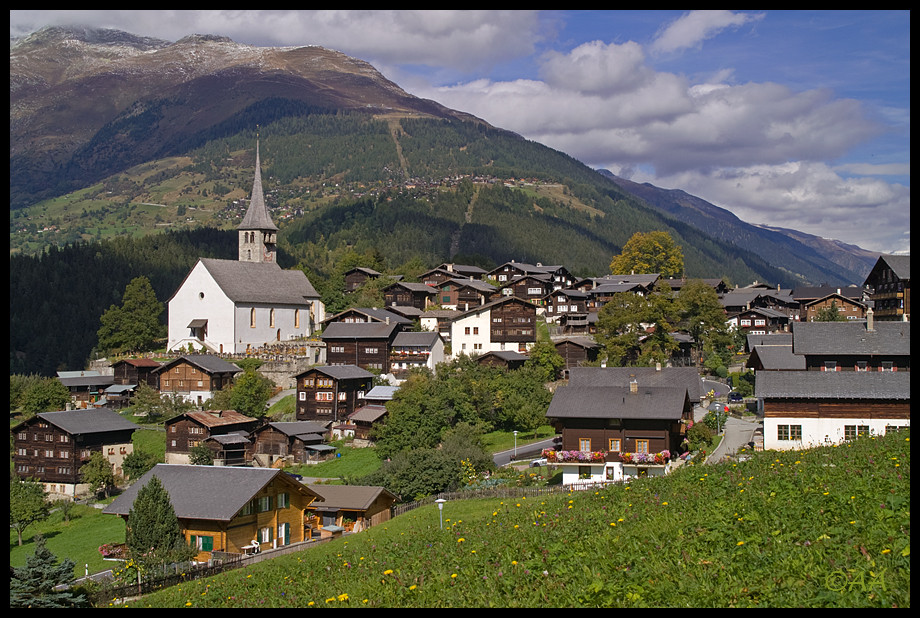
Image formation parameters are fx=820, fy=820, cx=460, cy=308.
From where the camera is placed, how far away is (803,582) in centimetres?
1016

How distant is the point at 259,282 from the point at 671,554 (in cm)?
7927

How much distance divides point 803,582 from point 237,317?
75521mm

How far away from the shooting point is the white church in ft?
266

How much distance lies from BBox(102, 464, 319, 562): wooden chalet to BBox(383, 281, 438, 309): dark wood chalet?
49.5 metres

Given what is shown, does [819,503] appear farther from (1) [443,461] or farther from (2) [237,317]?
(2) [237,317]

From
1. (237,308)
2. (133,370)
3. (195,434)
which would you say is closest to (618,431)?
(195,434)

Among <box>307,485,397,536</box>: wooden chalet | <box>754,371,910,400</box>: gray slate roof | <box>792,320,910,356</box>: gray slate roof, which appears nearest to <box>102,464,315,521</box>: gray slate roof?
<box>307,485,397,536</box>: wooden chalet

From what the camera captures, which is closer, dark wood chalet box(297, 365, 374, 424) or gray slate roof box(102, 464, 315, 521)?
gray slate roof box(102, 464, 315, 521)

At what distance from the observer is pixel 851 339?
4688cm

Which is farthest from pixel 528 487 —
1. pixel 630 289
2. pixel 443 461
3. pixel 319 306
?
pixel 319 306

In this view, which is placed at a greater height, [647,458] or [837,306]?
[837,306]

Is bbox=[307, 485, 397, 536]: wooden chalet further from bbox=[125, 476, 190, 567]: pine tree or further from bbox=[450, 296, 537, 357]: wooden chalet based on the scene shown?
bbox=[450, 296, 537, 357]: wooden chalet

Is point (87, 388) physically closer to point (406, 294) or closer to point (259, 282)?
point (259, 282)

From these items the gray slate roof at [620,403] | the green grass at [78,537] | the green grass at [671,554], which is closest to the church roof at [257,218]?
the green grass at [78,537]
